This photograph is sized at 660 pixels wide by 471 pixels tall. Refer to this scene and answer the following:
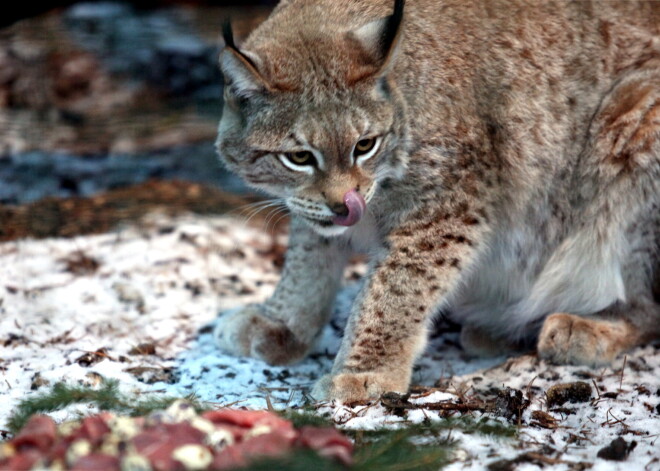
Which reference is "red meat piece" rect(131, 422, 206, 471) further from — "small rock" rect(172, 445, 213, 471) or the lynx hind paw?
the lynx hind paw

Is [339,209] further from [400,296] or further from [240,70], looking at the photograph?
[240,70]

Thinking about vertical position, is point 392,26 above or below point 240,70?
above

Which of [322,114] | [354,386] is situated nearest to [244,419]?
[354,386]

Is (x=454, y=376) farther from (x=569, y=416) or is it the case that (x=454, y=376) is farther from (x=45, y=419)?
(x=45, y=419)

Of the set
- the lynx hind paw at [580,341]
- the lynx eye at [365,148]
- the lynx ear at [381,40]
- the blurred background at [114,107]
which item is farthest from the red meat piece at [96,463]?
the blurred background at [114,107]

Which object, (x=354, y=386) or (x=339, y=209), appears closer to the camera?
(x=339, y=209)

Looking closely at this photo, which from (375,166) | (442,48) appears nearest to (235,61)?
(375,166)

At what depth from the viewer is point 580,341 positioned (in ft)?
14.0

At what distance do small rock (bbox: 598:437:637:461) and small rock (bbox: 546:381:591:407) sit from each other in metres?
0.60

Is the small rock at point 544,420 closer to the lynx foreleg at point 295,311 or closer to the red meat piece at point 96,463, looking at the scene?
the lynx foreleg at point 295,311

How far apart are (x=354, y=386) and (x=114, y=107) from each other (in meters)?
4.43

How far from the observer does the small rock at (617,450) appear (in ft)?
10.1

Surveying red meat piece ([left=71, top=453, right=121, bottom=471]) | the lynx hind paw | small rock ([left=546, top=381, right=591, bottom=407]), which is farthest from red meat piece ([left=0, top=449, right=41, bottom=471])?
the lynx hind paw

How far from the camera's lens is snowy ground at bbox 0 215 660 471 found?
3414mm
